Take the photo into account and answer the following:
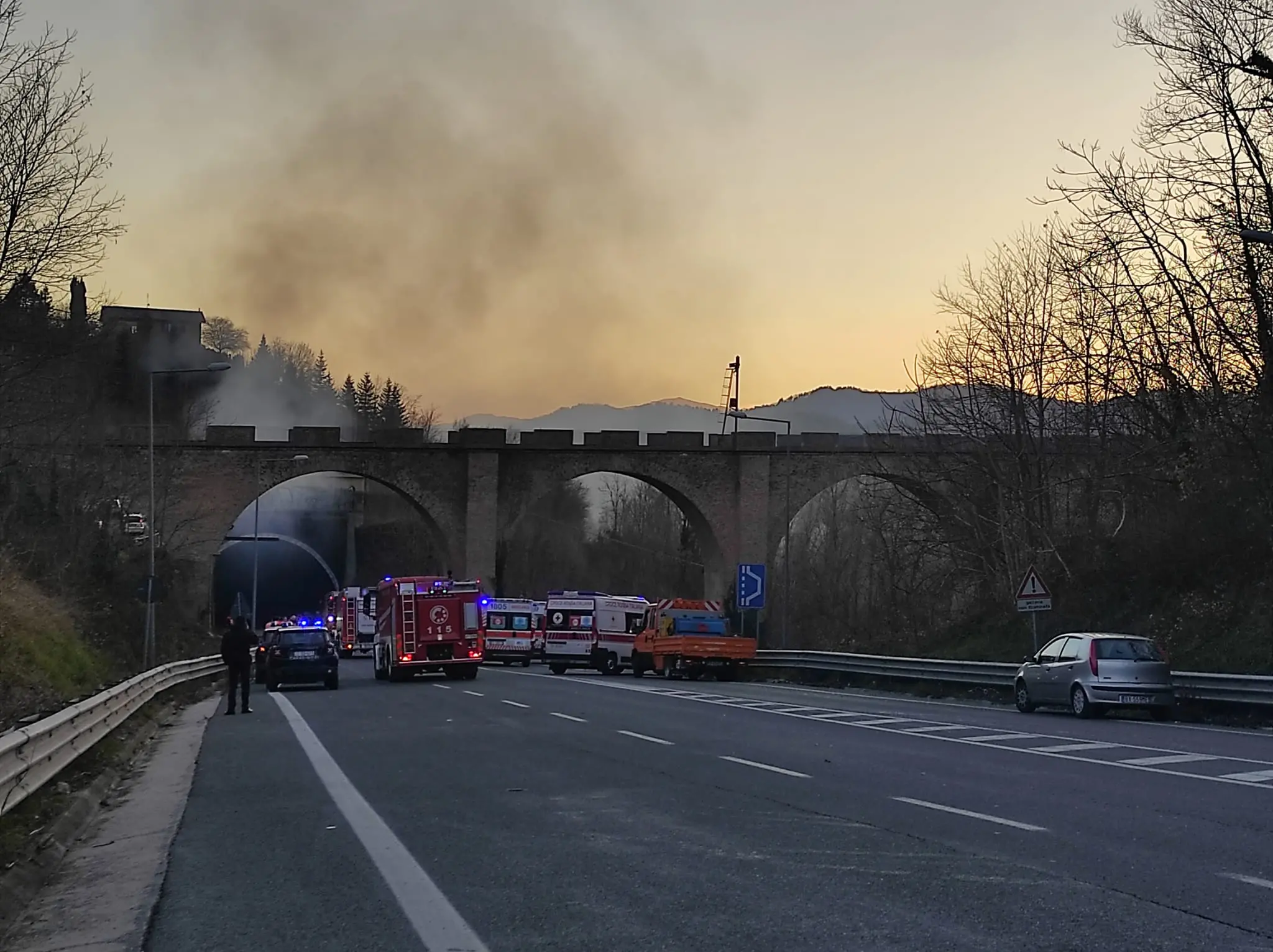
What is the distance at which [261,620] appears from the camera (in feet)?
323

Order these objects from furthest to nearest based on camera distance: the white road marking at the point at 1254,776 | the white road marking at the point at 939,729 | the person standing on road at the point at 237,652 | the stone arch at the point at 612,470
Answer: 1. the stone arch at the point at 612,470
2. the person standing on road at the point at 237,652
3. the white road marking at the point at 939,729
4. the white road marking at the point at 1254,776

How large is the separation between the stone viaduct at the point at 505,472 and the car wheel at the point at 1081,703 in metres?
41.7

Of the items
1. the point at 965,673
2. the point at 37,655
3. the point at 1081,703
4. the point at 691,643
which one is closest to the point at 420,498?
the point at 691,643

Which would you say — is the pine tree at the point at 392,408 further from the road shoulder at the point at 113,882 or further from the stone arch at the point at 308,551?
the road shoulder at the point at 113,882

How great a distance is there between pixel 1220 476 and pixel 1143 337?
384cm

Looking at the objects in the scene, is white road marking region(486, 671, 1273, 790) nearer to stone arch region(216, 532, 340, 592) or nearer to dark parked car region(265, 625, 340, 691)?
dark parked car region(265, 625, 340, 691)

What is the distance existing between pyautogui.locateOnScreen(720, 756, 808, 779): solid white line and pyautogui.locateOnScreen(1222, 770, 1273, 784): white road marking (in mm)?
4329

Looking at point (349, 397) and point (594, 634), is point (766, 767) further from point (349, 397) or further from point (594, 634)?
point (349, 397)

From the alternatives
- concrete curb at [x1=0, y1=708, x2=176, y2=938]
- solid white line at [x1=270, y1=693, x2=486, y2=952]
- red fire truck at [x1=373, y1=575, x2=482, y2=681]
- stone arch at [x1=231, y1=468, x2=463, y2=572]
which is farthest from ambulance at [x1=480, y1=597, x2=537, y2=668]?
solid white line at [x1=270, y1=693, x2=486, y2=952]

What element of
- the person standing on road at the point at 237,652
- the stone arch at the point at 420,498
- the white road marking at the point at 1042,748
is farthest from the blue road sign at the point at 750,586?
the stone arch at the point at 420,498

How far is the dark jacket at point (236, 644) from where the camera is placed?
82.4ft

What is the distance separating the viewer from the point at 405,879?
8.60m

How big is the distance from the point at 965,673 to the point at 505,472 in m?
39.4

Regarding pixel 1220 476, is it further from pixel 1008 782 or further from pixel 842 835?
pixel 842 835
